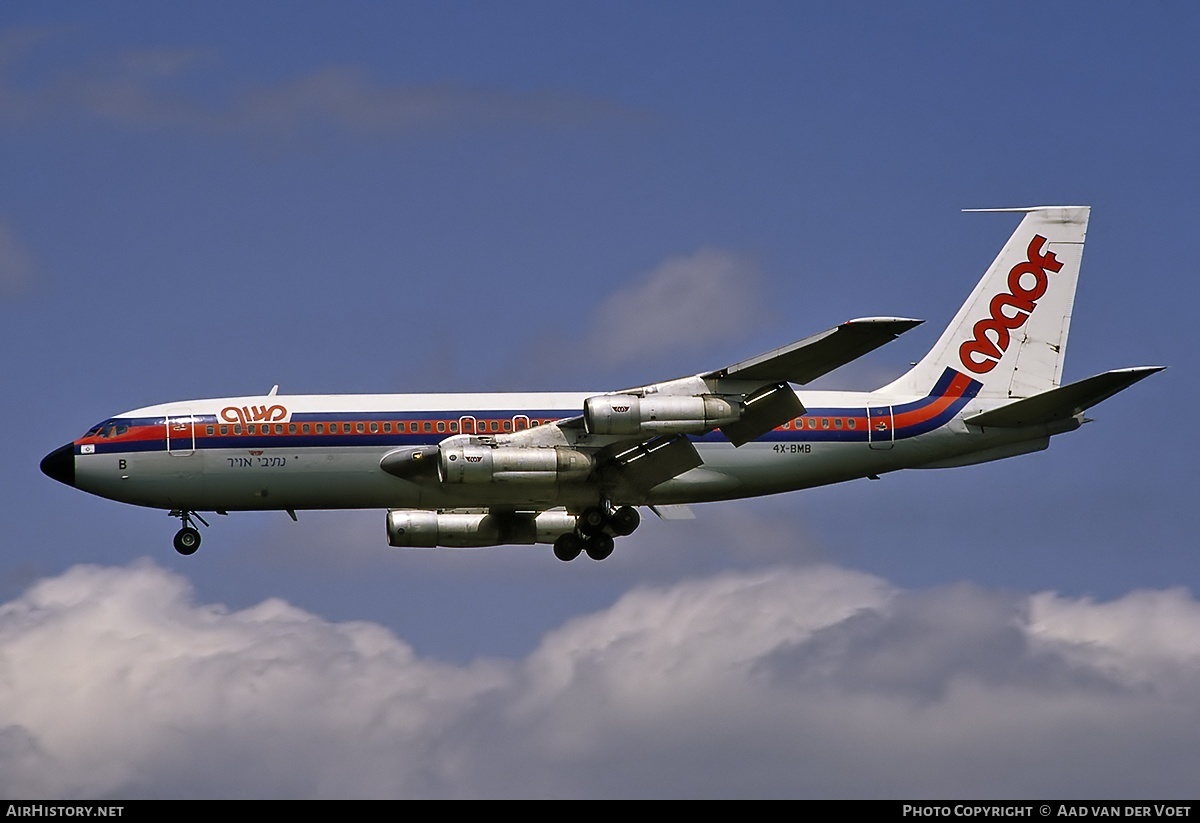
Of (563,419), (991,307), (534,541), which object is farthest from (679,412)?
(991,307)

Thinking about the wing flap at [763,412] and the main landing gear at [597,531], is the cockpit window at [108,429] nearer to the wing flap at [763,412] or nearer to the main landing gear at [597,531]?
the main landing gear at [597,531]

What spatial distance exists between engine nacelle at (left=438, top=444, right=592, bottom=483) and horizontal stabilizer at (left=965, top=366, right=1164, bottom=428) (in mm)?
14413

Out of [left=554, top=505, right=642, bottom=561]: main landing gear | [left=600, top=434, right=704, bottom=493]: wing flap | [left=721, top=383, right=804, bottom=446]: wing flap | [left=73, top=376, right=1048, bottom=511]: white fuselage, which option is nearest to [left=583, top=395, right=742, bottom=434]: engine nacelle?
[left=721, top=383, right=804, bottom=446]: wing flap

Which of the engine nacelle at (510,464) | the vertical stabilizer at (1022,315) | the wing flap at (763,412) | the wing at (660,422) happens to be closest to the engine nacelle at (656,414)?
the wing at (660,422)

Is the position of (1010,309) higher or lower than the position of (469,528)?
higher

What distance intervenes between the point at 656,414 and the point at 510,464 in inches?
184

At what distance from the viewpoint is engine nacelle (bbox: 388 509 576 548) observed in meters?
69.2

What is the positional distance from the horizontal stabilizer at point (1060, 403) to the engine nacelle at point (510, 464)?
14.4 m

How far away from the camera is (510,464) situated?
6103 centimetres

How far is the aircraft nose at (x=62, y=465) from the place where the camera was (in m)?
66.6

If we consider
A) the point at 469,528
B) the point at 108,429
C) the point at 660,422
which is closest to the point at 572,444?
the point at 660,422

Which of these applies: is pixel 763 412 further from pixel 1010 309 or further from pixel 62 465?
pixel 62 465
